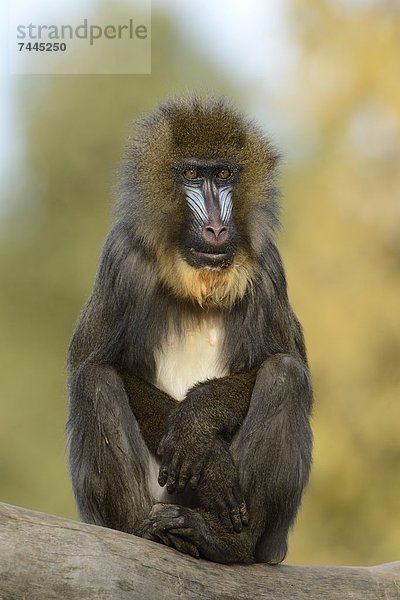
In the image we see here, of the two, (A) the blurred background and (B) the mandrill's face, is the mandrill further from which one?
(A) the blurred background

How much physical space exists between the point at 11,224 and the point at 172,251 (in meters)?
12.1

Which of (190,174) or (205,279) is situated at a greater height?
(190,174)

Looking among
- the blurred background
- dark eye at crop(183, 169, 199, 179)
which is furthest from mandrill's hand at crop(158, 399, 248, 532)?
the blurred background

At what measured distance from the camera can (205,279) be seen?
4.38m

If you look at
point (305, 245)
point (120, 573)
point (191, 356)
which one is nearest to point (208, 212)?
point (191, 356)

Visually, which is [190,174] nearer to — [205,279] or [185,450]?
[205,279]

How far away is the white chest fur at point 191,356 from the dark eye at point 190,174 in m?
0.67

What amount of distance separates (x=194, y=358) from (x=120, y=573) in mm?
1235

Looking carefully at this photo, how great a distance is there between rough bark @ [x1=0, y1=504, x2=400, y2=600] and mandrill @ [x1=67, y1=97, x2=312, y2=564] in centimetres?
11

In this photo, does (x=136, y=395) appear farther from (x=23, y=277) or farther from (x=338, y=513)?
(x=23, y=277)

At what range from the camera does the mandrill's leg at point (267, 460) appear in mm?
4188

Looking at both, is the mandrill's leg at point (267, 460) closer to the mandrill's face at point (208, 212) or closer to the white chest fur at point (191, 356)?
the white chest fur at point (191, 356)

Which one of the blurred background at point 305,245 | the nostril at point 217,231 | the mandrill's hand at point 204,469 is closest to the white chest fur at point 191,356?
the mandrill's hand at point 204,469

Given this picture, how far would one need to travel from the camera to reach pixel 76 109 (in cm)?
1608
